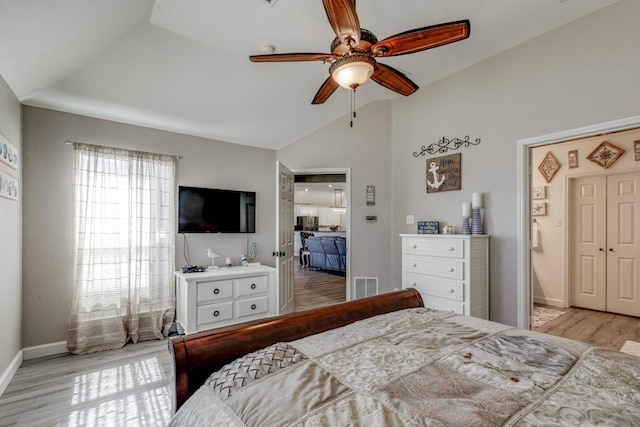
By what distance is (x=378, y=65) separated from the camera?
1.96m

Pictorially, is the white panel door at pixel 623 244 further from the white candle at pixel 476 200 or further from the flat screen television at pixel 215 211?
the flat screen television at pixel 215 211

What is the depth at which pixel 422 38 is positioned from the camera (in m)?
1.75

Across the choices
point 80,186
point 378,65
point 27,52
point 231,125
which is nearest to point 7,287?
point 80,186

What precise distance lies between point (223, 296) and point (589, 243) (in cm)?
520

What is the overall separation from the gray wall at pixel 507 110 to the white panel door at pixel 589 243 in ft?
8.10

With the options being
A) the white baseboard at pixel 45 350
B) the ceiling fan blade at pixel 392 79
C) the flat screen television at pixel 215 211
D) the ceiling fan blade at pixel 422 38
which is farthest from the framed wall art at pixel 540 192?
the white baseboard at pixel 45 350

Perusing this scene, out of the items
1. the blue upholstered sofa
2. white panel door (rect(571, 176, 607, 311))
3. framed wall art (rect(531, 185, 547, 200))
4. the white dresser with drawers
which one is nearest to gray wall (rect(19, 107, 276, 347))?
the white dresser with drawers

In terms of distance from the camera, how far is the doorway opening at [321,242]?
4.68 meters

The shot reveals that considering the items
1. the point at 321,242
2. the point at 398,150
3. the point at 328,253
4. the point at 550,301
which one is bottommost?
the point at 550,301

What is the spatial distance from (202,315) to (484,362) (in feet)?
9.69

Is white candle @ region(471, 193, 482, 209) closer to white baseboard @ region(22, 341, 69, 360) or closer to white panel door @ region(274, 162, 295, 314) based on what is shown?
white panel door @ region(274, 162, 295, 314)

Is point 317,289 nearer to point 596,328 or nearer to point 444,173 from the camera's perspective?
point 444,173

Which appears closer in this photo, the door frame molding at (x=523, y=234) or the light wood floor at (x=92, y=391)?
the light wood floor at (x=92, y=391)

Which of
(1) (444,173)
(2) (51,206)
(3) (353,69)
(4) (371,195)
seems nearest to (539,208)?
(1) (444,173)
